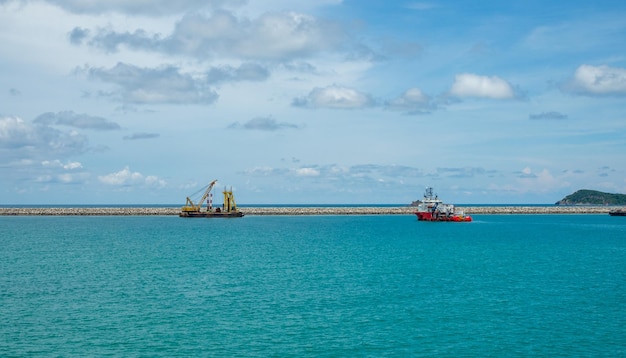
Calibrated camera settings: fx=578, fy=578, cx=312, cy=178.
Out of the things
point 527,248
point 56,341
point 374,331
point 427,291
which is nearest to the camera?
point 56,341

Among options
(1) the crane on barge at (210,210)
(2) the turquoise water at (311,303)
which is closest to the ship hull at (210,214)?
(1) the crane on barge at (210,210)

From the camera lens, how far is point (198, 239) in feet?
324

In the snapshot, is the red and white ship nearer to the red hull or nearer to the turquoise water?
the red hull

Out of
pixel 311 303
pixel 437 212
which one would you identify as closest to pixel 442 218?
pixel 437 212

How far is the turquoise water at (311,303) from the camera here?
30578 millimetres

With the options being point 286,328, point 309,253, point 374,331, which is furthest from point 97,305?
point 309,253

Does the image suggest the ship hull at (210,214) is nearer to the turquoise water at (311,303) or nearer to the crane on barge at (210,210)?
the crane on barge at (210,210)

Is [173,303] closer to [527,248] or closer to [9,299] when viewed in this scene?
[9,299]

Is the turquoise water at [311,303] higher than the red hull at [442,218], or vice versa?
the red hull at [442,218]

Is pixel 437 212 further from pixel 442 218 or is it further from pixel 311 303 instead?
pixel 311 303

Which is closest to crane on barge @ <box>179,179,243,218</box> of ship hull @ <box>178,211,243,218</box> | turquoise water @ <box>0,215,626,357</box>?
ship hull @ <box>178,211,243,218</box>

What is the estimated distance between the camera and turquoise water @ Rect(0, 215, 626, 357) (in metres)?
30.6

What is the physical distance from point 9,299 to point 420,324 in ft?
95.6

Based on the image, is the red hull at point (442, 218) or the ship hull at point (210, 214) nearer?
the red hull at point (442, 218)
